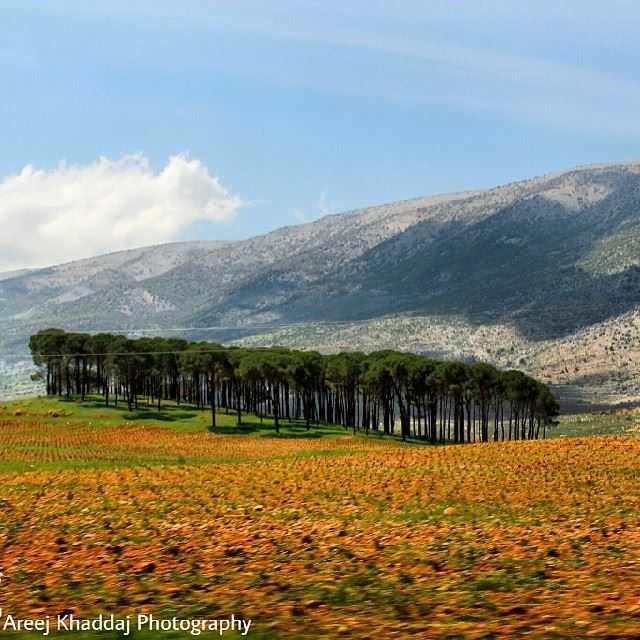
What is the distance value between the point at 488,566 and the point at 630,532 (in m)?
5.99

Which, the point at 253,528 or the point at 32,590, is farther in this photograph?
the point at 253,528

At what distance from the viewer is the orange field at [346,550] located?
46.2ft

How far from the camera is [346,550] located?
19.8 metres

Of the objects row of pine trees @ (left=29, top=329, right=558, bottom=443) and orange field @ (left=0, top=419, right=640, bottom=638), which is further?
row of pine trees @ (left=29, top=329, right=558, bottom=443)

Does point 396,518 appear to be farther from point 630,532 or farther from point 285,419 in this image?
point 285,419

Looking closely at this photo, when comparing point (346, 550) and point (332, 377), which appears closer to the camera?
point (346, 550)

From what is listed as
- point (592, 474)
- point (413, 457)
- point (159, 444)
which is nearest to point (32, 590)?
point (592, 474)

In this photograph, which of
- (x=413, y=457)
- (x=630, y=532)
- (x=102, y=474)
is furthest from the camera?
(x=413, y=457)

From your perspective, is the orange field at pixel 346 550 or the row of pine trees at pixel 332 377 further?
the row of pine trees at pixel 332 377

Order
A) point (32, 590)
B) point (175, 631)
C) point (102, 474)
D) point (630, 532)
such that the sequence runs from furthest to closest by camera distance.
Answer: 1. point (102, 474)
2. point (630, 532)
3. point (32, 590)
4. point (175, 631)

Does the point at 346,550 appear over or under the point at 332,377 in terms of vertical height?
under

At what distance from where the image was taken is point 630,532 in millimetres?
21547

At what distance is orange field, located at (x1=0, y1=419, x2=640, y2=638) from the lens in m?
14.1

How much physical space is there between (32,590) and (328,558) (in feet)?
20.5
